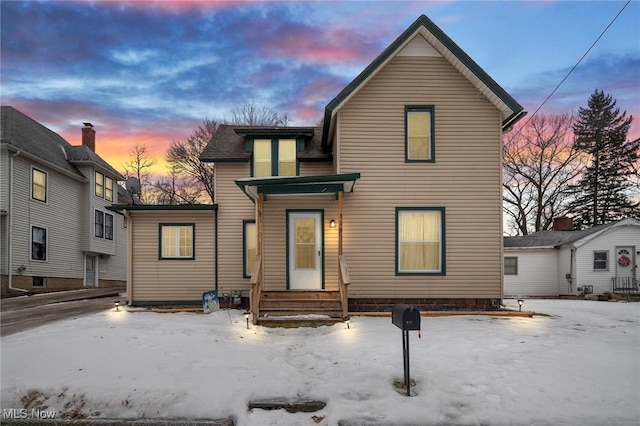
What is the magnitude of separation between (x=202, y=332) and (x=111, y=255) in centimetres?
2105

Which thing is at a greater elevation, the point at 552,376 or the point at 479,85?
the point at 479,85

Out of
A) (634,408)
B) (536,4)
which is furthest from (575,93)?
(634,408)

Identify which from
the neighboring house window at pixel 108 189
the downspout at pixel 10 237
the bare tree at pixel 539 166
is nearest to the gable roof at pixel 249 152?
the downspout at pixel 10 237

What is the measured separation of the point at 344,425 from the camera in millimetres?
4480

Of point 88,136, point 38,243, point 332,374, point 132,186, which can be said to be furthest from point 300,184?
point 88,136

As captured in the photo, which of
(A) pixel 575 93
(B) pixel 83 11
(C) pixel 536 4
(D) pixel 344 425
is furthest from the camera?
(A) pixel 575 93

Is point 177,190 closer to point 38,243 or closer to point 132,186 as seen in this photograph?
point 38,243

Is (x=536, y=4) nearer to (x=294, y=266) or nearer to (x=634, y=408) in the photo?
(x=294, y=266)

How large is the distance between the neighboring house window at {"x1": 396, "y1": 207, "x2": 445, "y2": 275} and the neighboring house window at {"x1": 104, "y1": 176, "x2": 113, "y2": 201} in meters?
21.5

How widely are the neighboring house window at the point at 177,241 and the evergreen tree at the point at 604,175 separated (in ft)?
114

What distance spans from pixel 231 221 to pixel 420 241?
621cm

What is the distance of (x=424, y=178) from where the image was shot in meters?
10.9

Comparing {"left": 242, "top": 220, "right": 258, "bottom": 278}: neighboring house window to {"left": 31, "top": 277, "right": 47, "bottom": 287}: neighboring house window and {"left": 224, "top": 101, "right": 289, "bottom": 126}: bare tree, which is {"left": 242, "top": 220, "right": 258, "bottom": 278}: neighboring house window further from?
{"left": 224, "top": 101, "right": 289, "bottom": 126}: bare tree

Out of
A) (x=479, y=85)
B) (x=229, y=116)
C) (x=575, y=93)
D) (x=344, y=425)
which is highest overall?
(x=575, y=93)
